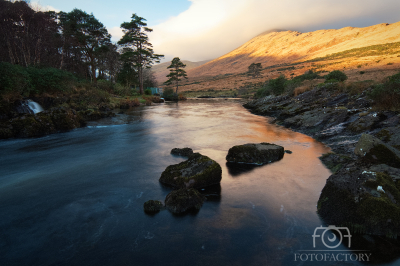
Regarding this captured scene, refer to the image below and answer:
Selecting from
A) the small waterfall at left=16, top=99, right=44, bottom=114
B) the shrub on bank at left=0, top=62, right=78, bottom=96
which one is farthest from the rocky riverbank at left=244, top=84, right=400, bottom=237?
the shrub on bank at left=0, top=62, right=78, bottom=96

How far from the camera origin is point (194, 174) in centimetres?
761

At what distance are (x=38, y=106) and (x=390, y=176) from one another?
84.7ft

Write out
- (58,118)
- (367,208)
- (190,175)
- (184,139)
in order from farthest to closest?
(58,118)
(184,139)
(190,175)
(367,208)

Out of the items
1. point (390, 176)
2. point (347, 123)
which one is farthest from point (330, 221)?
point (347, 123)

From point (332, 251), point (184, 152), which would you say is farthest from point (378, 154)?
point (184, 152)

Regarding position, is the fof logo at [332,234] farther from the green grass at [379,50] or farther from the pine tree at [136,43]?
the green grass at [379,50]

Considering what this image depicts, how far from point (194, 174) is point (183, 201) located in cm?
148

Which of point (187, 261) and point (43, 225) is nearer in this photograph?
point (187, 261)

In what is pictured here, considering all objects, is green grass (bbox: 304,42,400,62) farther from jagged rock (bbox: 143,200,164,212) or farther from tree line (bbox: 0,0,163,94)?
jagged rock (bbox: 143,200,164,212)

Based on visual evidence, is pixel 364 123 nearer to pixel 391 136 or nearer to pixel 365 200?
pixel 391 136

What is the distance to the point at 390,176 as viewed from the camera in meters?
5.74

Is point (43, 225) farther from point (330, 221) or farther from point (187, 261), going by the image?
point (330, 221)

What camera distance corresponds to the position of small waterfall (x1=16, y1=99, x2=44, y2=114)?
17839 millimetres

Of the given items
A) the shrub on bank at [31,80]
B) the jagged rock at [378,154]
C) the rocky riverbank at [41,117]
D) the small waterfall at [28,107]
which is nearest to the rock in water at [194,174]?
the jagged rock at [378,154]
